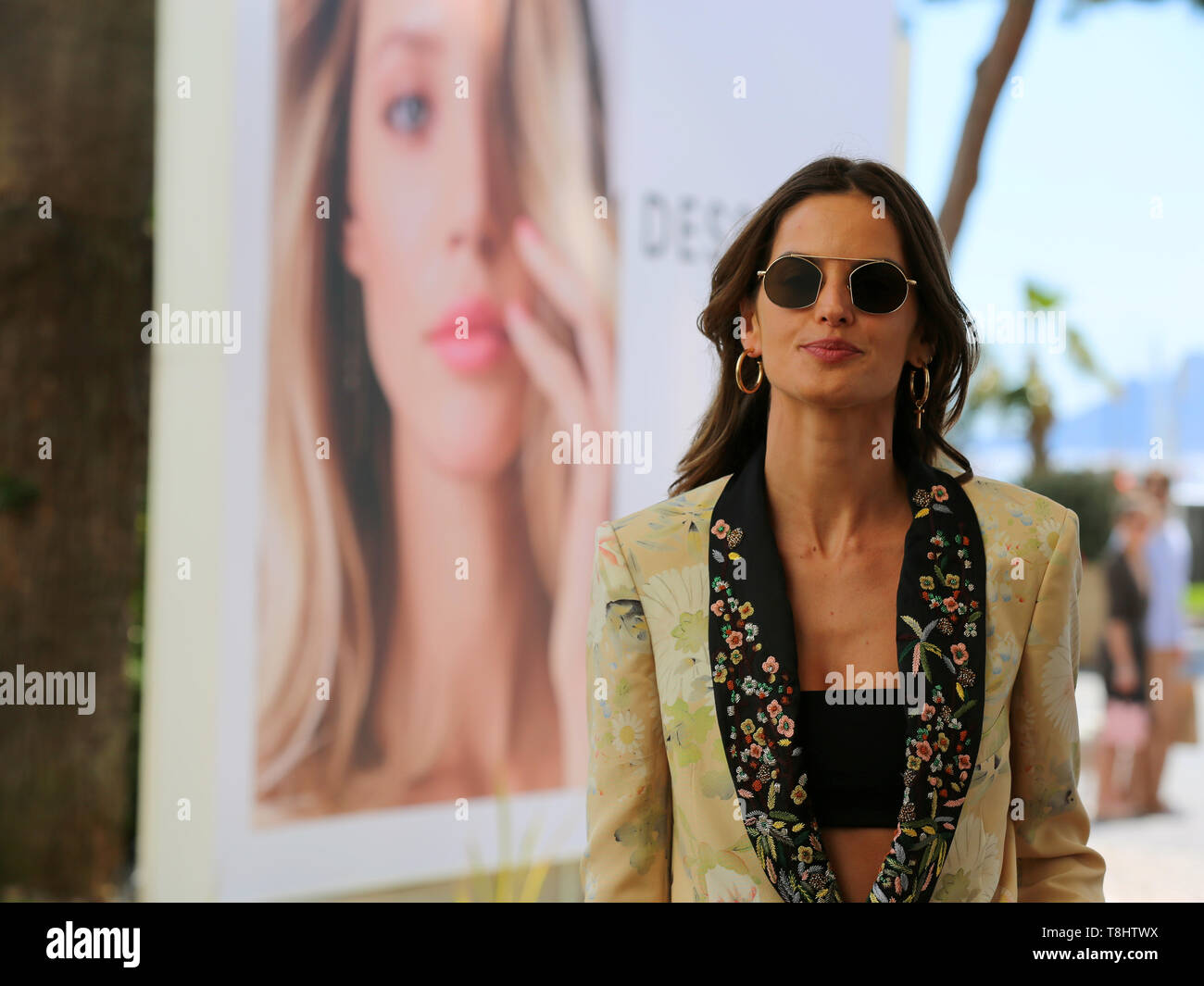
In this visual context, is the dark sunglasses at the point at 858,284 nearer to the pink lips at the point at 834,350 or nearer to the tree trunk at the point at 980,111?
the pink lips at the point at 834,350

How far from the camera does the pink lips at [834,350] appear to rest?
5.23 feet

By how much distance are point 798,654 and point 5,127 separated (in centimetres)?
325

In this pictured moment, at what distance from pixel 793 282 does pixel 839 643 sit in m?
0.51

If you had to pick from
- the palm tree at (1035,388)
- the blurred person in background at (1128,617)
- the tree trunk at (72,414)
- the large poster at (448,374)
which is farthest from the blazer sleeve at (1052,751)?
the palm tree at (1035,388)

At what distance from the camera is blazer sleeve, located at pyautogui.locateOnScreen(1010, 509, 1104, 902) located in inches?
63.1

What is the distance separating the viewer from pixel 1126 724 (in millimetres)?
6508

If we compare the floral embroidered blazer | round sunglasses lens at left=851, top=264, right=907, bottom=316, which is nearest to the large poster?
round sunglasses lens at left=851, top=264, right=907, bottom=316

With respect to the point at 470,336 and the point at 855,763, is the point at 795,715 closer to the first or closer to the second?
the point at 855,763

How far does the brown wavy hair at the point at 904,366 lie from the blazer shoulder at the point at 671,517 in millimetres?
100

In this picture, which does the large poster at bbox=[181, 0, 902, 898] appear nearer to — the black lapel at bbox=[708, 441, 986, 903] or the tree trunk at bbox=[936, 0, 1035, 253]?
the tree trunk at bbox=[936, 0, 1035, 253]

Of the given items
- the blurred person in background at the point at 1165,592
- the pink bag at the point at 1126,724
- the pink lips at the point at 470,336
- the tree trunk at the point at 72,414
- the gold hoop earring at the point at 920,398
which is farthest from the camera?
the pink bag at the point at 1126,724

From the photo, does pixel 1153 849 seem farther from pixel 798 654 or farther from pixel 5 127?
pixel 5 127

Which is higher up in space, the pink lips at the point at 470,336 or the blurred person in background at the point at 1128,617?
the pink lips at the point at 470,336

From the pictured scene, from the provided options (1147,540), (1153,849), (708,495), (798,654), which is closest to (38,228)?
(708,495)
